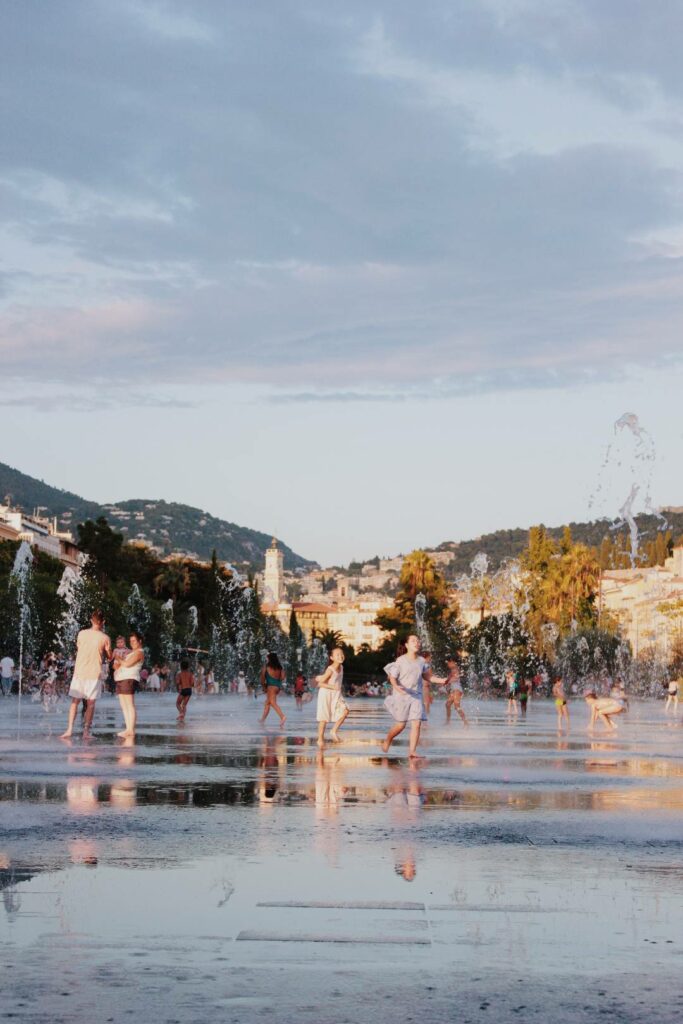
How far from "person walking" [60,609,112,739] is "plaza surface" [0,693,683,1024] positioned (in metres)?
5.96

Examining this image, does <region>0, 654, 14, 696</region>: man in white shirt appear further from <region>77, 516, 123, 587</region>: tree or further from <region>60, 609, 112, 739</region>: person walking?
<region>77, 516, 123, 587</region>: tree

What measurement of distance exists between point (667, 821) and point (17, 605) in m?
68.7

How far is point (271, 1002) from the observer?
5762 mm

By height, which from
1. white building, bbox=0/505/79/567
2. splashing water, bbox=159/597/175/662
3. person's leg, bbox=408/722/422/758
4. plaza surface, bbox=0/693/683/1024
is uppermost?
white building, bbox=0/505/79/567

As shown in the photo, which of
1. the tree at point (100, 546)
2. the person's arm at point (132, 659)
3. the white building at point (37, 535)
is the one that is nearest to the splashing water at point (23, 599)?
the tree at point (100, 546)

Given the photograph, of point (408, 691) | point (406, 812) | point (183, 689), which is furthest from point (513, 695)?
point (406, 812)

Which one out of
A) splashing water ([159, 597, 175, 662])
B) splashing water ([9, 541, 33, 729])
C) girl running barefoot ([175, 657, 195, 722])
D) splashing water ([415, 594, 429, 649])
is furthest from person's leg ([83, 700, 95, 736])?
splashing water ([415, 594, 429, 649])

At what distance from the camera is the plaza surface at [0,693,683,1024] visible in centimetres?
588

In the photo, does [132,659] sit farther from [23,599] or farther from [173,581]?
[173,581]

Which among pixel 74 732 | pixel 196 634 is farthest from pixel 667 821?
pixel 196 634

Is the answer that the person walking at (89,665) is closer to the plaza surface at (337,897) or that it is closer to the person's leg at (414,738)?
the person's leg at (414,738)

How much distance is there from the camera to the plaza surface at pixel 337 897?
5879 mm

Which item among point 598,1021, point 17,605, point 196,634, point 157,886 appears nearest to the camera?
point 598,1021

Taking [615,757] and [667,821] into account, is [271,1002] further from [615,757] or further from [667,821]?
[615,757]
